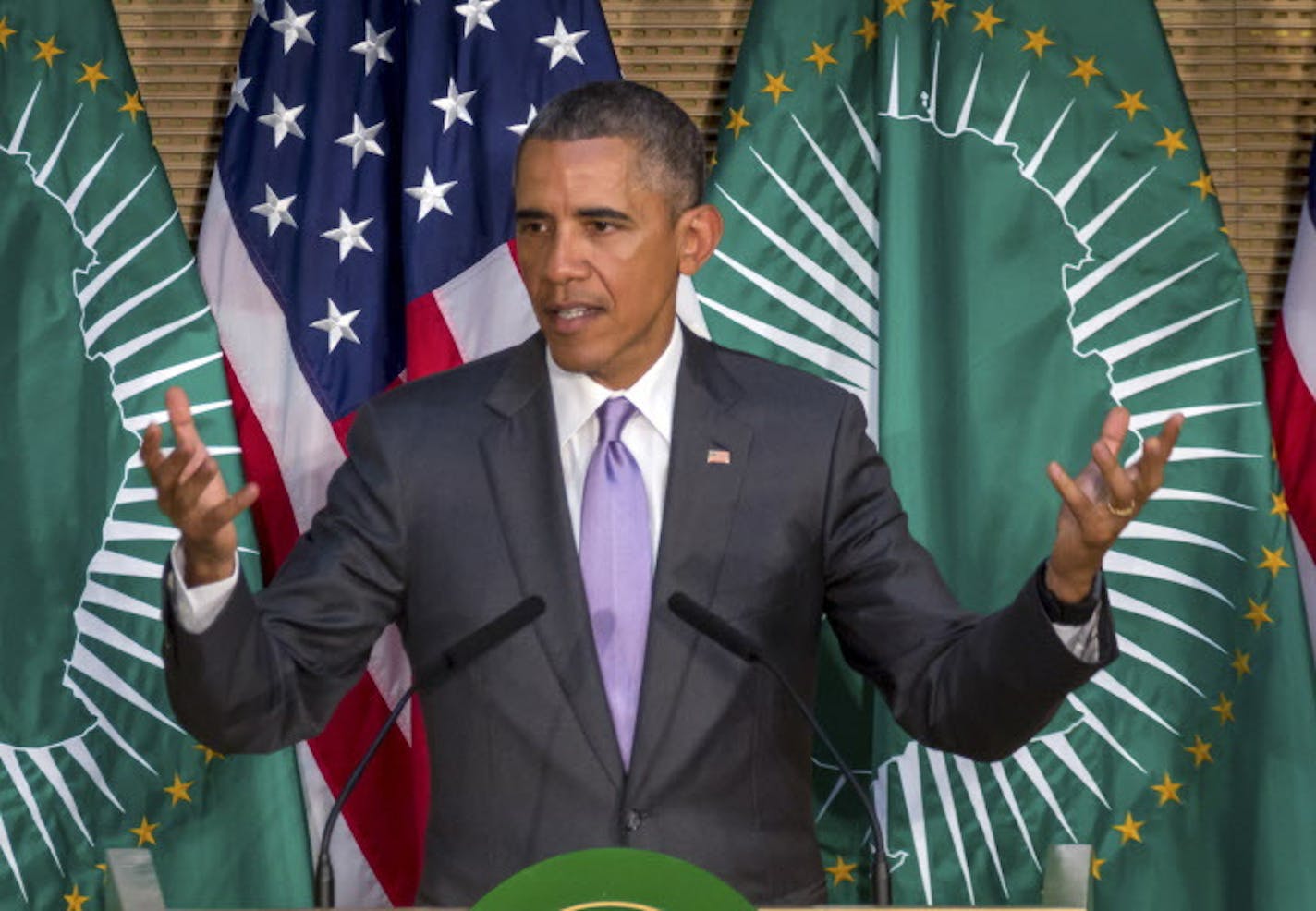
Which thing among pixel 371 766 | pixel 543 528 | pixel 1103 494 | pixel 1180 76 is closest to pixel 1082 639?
pixel 1103 494

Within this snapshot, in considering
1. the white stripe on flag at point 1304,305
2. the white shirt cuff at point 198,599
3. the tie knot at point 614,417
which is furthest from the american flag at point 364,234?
the white shirt cuff at point 198,599

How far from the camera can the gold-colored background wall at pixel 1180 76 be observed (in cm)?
398

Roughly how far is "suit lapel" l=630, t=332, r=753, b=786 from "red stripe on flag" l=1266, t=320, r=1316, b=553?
1315mm

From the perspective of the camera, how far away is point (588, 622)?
8.66 ft

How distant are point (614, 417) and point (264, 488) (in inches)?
46.0

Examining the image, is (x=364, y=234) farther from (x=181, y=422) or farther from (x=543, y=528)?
(x=181, y=422)

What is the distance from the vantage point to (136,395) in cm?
376

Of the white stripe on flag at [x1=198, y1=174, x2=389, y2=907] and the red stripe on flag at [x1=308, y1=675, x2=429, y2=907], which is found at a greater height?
the white stripe on flag at [x1=198, y1=174, x2=389, y2=907]

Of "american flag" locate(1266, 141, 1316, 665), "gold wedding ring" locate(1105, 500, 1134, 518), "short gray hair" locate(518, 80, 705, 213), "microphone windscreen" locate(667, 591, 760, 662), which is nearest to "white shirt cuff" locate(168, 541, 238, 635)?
"microphone windscreen" locate(667, 591, 760, 662)

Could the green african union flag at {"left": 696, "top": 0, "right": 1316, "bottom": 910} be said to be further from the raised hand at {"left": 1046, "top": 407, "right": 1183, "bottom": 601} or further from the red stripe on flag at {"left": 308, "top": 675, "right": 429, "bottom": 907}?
the raised hand at {"left": 1046, "top": 407, "right": 1183, "bottom": 601}

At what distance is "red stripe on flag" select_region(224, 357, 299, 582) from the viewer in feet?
12.3

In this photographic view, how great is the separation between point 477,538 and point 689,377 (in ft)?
1.16

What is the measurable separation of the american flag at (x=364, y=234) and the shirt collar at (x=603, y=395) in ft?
3.07

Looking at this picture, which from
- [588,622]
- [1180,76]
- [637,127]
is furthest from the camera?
[1180,76]
